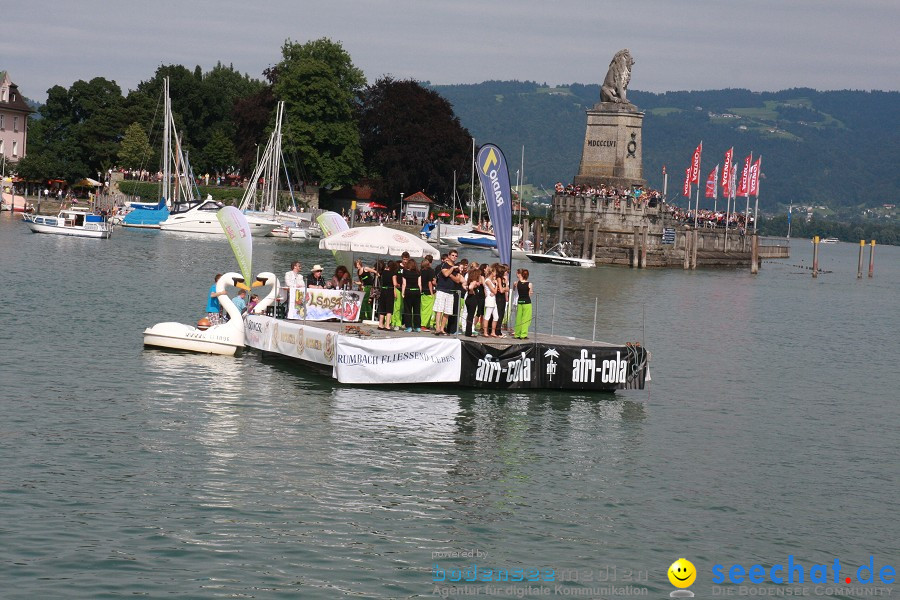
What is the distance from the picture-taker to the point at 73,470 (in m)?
17.7

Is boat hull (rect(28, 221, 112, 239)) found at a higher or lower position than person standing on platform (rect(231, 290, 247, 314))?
higher

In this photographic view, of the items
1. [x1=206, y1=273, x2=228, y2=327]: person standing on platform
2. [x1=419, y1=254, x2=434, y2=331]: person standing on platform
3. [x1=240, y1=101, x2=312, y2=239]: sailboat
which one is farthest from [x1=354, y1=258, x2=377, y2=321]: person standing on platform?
[x1=240, y1=101, x2=312, y2=239]: sailboat

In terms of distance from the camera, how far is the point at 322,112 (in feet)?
349

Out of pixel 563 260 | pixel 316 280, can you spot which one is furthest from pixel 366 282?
pixel 563 260

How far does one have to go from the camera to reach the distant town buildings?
411 feet

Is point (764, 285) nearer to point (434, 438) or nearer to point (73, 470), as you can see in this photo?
point (434, 438)

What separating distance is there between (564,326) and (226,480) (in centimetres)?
2386

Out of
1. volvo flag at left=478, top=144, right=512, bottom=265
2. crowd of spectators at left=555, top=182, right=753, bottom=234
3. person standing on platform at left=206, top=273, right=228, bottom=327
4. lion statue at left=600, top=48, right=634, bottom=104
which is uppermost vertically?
lion statue at left=600, top=48, right=634, bottom=104

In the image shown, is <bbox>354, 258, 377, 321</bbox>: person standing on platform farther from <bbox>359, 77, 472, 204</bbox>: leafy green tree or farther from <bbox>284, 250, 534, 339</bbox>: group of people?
<bbox>359, 77, 472, 204</bbox>: leafy green tree

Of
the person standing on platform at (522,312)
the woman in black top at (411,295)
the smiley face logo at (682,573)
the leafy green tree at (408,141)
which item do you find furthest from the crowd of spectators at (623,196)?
the smiley face logo at (682,573)

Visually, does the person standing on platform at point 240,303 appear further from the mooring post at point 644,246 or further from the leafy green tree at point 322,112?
the leafy green tree at point 322,112

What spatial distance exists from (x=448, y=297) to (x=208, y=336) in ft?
Answer: 20.5

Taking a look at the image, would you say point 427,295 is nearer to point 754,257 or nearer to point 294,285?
point 294,285

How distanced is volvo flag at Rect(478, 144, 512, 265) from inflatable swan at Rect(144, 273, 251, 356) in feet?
21.2
